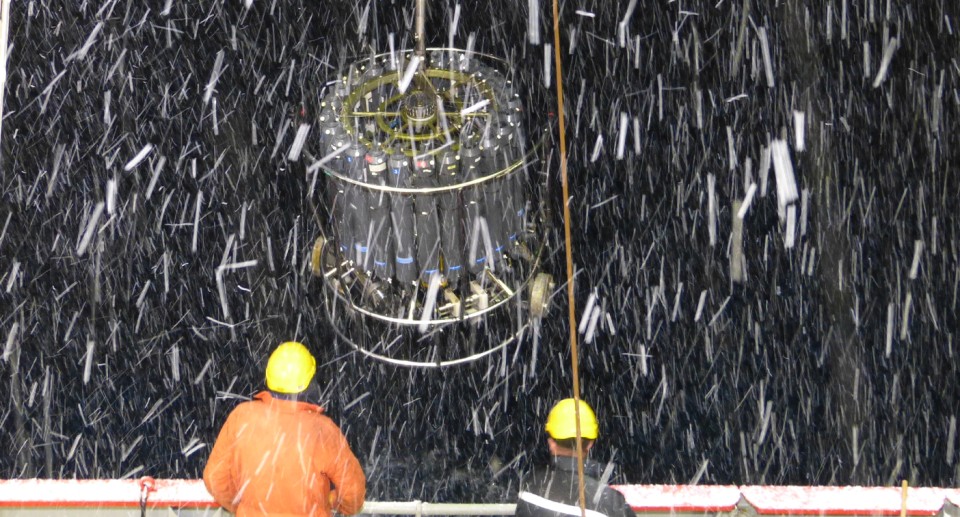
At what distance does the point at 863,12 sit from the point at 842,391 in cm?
371

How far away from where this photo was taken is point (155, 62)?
1012 cm

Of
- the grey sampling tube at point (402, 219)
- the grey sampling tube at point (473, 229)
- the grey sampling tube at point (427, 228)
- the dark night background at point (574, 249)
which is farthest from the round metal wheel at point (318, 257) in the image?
the dark night background at point (574, 249)

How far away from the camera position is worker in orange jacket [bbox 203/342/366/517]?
5.91m

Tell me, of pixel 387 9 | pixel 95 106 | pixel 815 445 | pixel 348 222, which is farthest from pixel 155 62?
pixel 815 445

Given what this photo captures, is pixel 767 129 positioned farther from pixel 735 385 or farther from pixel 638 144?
pixel 735 385

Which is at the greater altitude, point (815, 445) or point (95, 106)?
point (95, 106)

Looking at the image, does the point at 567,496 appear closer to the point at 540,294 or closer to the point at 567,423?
the point at 567,423

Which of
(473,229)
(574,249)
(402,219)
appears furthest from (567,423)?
(574,249)

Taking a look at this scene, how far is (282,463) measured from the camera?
590cm

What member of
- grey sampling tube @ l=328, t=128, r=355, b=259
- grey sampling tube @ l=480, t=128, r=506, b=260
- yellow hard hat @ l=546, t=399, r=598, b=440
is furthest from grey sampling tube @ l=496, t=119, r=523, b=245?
yellow hard hat @ l=546, t=399, r=598, b=440

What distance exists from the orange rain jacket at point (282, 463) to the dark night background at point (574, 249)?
11.6ft

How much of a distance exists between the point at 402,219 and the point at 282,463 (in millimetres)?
1657

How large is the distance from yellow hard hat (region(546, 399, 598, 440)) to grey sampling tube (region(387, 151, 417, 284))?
1.12 metres

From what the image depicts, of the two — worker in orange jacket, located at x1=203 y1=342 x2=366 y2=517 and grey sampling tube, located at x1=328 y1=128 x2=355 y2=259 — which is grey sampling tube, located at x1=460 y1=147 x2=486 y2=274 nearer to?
grey sampling tube, located at x1=328 y1=128 x2=355 y2=259
